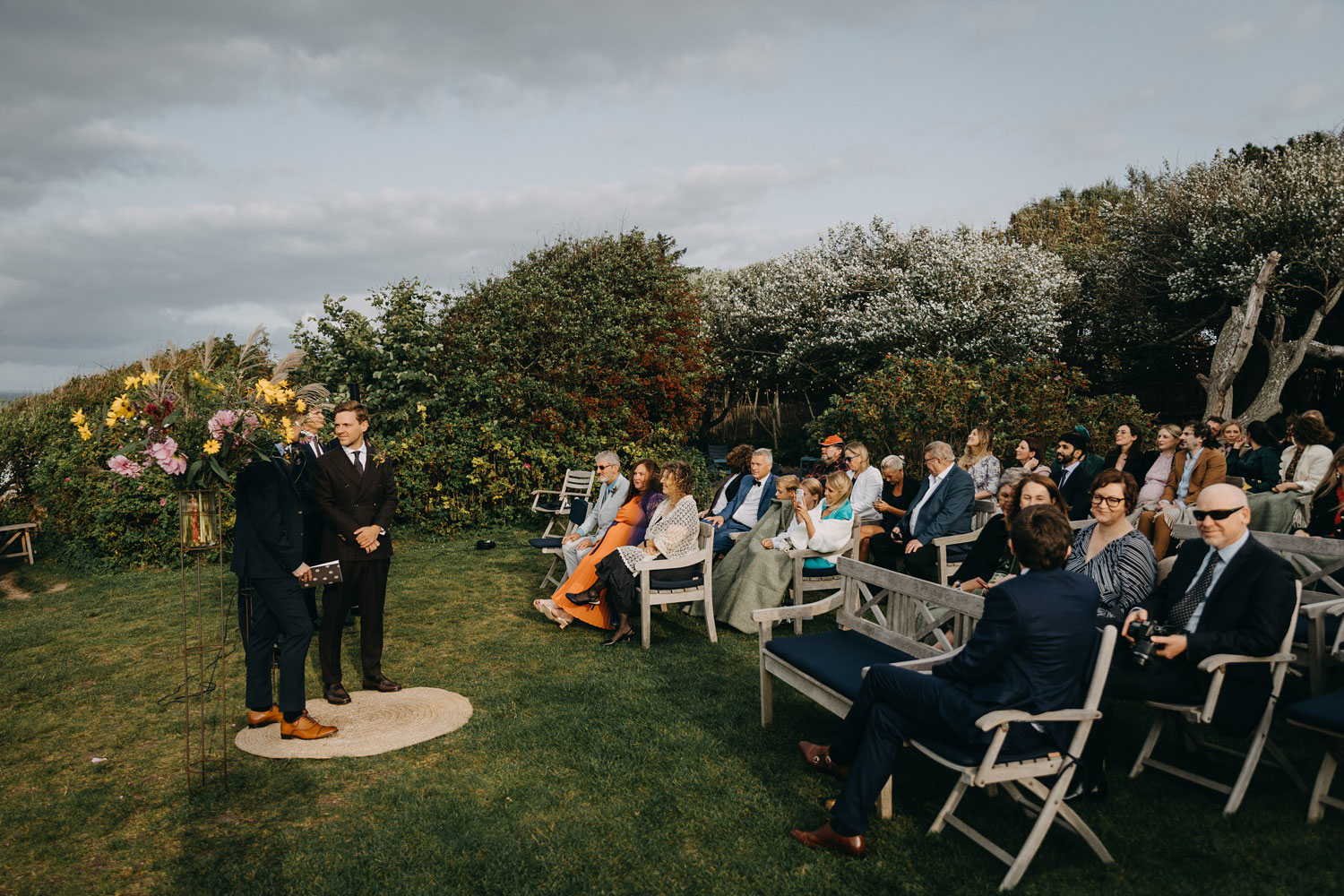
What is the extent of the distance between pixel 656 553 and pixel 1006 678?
3772 mm

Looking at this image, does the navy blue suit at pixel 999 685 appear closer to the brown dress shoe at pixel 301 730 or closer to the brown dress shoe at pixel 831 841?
the brown dress shoe at pixel 831 841

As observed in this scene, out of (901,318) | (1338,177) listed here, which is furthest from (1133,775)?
(1338,177)

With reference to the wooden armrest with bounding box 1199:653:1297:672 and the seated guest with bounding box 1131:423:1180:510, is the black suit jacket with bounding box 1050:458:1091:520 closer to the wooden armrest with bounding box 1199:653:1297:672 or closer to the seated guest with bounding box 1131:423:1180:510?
the seated guest with bounding box 1131:423:1180:510

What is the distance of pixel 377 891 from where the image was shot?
10.7 feet

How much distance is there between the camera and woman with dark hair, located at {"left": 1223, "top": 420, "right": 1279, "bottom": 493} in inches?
324

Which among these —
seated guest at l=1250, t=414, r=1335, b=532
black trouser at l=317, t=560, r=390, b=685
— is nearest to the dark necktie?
seated guest at l=1250, t=414, r=1335, b=532

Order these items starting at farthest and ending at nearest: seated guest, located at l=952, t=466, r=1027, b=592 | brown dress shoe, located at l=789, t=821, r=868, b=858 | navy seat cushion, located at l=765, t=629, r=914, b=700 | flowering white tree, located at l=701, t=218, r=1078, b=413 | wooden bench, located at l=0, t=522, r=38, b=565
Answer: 1. flowering white tree, located at l=701, t=218, r=1078, b=413
2. wooden bench, located at l=0, t=522, r=38, b=565
3. seated guest, located at l=952, t=466, r=1027, b=592
4. navy seat cushion, located at l=765, t=629, r=914, b=700
5. brown dress shoe, located at l=789, t=821, r=868, b=858

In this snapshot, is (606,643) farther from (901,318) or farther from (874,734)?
(901,318)

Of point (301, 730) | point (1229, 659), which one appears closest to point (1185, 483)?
point (1229, 659)

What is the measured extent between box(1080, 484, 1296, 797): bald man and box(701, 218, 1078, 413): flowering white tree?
44.3 feet

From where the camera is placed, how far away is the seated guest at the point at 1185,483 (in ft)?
21.2

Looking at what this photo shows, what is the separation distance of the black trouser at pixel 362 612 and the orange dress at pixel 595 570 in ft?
6.09

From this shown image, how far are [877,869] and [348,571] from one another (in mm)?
3742

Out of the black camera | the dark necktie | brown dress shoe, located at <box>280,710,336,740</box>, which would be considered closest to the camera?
the black camera
